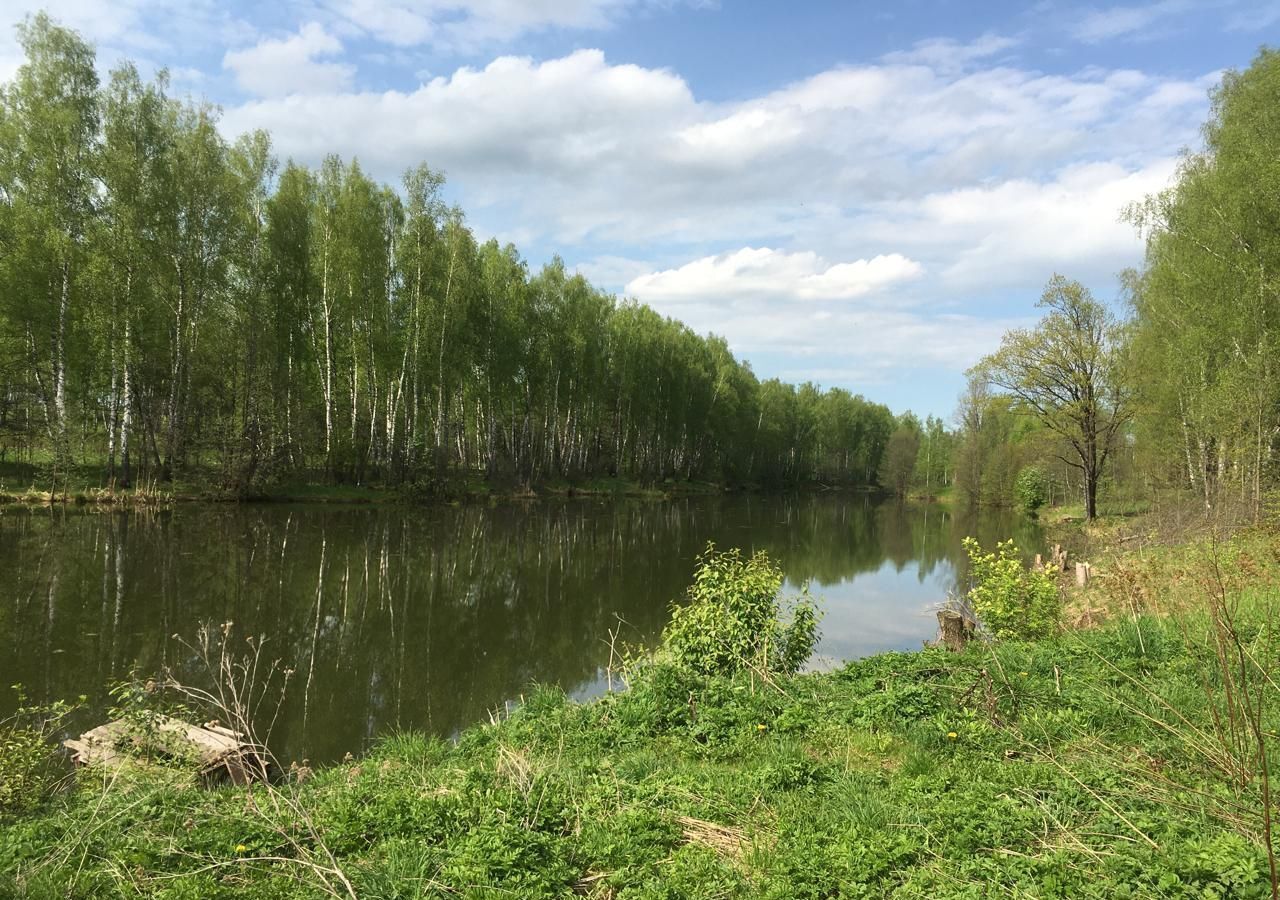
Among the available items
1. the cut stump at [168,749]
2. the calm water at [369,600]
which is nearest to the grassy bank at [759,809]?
the cut stump at [168,749]

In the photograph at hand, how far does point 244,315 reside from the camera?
34.2 metres

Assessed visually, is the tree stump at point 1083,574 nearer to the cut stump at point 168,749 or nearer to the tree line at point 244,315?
the cut stump at point 168,749

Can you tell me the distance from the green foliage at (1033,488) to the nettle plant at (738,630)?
2100 inches

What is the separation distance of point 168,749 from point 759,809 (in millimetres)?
5609

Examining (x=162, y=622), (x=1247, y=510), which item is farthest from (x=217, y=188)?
(x=1247, y=510)

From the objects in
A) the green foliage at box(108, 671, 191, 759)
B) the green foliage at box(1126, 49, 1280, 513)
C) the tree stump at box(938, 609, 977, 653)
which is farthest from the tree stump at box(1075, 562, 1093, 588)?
the green foliage at box(108, 671, 191, 759)

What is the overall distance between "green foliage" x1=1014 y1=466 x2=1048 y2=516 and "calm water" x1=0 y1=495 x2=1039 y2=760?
29.7m

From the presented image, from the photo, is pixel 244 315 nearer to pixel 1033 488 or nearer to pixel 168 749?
pixel 168 749

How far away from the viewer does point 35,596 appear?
13.8 meters

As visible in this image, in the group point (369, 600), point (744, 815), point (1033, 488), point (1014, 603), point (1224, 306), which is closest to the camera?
point (744, 815)

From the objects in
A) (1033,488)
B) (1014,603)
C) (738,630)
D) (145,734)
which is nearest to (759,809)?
(738,630)

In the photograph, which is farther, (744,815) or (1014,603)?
(1014,603)

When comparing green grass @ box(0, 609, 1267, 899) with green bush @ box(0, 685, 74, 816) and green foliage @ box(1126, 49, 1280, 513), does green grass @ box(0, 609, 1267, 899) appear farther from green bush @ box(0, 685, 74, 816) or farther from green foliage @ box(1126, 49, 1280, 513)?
green foliage @ box(1126, 49, 1280, 513)

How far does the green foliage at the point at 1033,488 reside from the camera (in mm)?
55375
